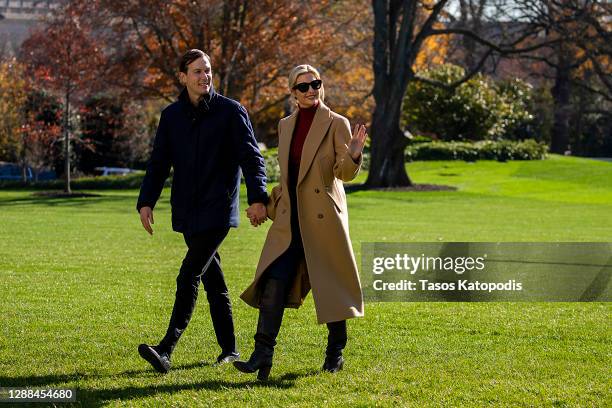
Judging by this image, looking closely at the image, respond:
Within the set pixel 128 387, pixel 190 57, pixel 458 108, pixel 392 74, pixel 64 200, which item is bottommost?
pixel 64 200

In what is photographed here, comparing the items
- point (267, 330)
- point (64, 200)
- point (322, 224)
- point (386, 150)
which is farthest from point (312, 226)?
point (386, 150)

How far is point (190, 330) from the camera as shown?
9094 mm

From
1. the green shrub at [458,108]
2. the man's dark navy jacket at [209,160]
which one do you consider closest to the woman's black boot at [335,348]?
the man's dark navy jacket at [209,160]

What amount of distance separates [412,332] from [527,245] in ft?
29.1

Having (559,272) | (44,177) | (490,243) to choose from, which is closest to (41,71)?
(44,177)

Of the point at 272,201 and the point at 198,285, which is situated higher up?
the point at 272,201

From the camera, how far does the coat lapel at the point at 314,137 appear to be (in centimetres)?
722

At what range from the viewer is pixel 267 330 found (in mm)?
7145

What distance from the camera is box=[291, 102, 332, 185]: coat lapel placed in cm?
722

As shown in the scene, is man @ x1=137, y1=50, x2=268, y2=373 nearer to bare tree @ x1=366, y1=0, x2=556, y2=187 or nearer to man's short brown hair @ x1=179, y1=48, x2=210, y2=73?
man's short brown hair @ x1=179, y1=48, x2=210, y2=73

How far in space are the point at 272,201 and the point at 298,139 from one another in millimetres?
440

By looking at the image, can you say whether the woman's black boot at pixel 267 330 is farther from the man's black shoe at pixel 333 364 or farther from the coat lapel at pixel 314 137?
the coat lapel at pixel 314 137

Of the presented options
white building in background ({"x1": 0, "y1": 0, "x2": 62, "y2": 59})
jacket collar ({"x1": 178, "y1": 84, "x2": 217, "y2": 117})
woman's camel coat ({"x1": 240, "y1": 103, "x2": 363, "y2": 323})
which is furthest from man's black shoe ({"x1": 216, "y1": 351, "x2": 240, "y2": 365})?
white building in background ({"x1": 0, "y1": 0, "x2": 62, "y2": 59})

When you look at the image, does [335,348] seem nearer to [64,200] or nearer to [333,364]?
[333,364]
